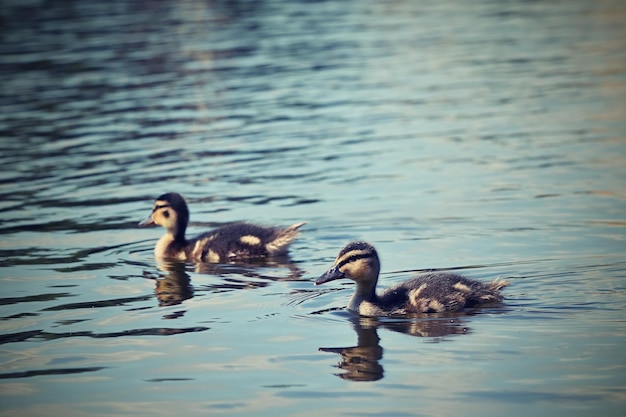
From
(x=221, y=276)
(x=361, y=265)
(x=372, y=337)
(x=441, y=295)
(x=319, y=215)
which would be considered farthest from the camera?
(x=319, y=215)

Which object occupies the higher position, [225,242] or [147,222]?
[147,222]

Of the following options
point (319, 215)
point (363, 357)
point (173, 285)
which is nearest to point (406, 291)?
point (363, 357)

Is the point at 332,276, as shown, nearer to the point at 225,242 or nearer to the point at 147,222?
the point at 225,242

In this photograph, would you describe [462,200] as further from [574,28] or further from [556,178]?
[574,28]

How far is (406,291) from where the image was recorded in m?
10.3

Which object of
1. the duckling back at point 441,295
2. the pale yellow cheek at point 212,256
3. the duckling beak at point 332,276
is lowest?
the duckling back at point 441,295

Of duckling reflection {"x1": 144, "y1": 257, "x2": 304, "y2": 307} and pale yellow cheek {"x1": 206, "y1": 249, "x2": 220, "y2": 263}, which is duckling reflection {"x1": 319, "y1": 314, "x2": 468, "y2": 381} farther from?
pale yellow cheek {"x1": 206, "y1": 249, "x2": 220, "y2": 263}

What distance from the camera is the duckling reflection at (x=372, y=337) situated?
879 cm

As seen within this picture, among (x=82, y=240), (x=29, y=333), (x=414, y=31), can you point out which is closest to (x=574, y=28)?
(x=414, y=31)

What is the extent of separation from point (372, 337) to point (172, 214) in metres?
4.81

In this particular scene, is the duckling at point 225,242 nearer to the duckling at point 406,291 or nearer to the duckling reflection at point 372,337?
the duckling at point 406,291

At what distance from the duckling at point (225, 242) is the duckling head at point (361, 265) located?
2.44 metres

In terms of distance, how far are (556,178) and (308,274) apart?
213 inches

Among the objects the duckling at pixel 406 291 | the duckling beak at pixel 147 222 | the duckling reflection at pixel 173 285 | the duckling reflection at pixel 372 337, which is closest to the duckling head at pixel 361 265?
the duckling at pixel 406 291
